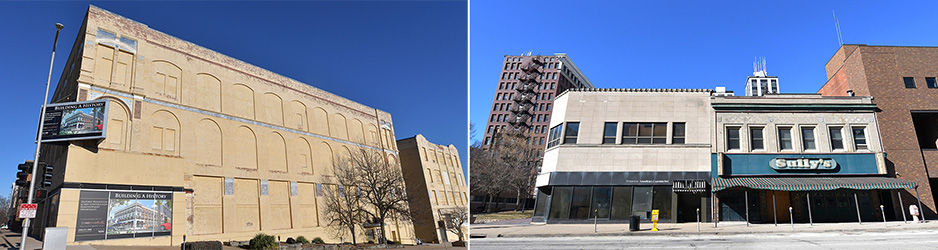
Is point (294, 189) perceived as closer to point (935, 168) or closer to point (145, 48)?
point (145, 48)

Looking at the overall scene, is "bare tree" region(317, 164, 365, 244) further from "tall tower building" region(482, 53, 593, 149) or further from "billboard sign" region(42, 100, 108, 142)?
"tall tower building" region(482, 53, 593, 149)

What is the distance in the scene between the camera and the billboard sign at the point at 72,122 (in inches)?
1081

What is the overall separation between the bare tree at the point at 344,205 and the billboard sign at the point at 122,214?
16.0 metres

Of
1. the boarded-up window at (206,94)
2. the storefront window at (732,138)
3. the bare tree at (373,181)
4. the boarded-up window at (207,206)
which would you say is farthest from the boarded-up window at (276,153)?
the storefront window at (732,138)

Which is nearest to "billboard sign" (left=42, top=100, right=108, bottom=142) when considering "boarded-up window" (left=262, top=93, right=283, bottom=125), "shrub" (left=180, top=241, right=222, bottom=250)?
"shrub" (left=180, top=241, right=222, bottom=250)

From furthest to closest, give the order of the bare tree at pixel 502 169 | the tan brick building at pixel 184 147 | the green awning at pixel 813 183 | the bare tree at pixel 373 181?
the bare tree at pixel 502 169, the bare tree at pixel 373 181, the tan brick building at pixel 184 147, the green awning at pixel 813 183

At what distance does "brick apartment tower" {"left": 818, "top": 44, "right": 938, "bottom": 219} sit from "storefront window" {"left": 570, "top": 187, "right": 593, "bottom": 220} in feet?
53.0

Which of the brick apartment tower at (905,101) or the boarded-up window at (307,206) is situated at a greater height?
the brick apartment tower at (905,101)

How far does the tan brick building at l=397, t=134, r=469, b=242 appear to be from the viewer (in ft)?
193

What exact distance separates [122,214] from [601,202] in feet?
87.7

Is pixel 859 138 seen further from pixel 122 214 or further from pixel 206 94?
pixel 206 94

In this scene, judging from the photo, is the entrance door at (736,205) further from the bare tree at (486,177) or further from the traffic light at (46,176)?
the traffic light at (46,176)

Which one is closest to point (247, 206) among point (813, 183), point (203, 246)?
point (203, 246)

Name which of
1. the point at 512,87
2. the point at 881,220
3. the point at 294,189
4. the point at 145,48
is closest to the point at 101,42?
the point at 145,48
